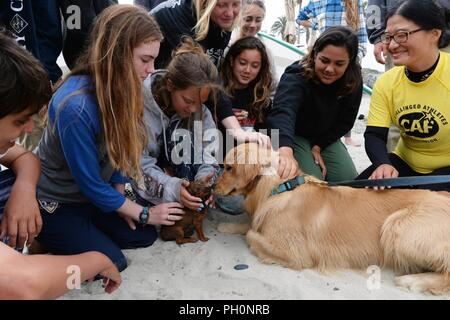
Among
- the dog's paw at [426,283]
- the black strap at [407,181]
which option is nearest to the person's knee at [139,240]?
the black strap at [407,181]

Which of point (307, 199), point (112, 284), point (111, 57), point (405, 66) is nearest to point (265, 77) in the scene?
point (405, 66)

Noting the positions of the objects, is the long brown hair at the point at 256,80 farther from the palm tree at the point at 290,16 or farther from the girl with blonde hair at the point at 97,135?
the palm tree at the point at 290,16

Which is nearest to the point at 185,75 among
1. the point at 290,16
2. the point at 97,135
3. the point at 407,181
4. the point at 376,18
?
the point at 97,135

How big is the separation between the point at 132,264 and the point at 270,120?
1.79 meters

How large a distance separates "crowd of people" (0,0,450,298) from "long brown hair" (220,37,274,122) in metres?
0.01

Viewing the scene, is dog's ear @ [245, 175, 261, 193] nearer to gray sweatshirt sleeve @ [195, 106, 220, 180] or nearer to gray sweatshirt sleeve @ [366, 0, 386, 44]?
gray sweatshirt sleeve @ [195, 106, 220, 180]

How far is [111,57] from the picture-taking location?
2.50 meters

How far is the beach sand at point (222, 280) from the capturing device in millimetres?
2424

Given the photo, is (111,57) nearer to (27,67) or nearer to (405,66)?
(27,67)

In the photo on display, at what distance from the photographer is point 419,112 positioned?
3211 millimetres

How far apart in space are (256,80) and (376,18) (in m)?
1.61

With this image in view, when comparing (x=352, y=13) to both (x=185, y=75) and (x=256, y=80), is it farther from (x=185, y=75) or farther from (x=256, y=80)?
(x=185, y=75)

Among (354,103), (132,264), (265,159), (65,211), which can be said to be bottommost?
(132,264)

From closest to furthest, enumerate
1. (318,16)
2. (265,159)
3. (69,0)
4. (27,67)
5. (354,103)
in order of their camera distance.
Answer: (27,67), (265,159), (69,0), (354,103), (318,16)
